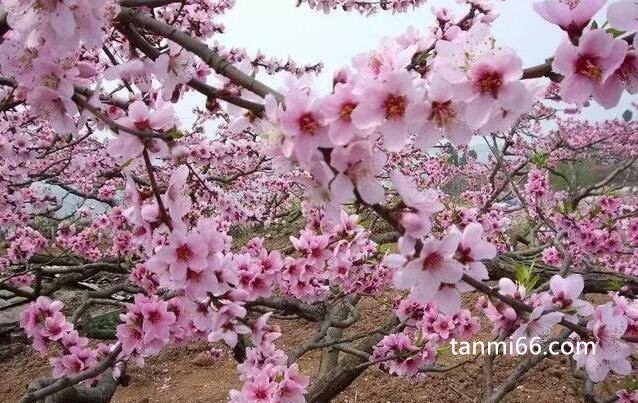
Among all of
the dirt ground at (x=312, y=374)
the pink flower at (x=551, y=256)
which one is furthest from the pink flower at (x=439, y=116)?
the pink flower at (x=551, y=256)

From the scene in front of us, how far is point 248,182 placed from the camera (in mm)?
11750

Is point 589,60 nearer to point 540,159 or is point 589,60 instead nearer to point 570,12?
point 570,12

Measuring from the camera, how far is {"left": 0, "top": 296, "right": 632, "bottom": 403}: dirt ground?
517 centimetres

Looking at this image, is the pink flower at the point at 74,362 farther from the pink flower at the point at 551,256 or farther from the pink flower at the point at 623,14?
the pink flower at the point at 551,256

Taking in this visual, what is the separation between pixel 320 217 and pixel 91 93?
1666 millimetres

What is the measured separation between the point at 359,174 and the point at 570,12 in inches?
23.0

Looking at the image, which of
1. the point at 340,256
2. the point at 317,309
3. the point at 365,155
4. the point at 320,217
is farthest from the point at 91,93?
the point at 317,309

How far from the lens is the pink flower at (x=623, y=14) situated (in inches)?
39.4

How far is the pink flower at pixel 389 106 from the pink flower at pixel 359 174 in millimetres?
62

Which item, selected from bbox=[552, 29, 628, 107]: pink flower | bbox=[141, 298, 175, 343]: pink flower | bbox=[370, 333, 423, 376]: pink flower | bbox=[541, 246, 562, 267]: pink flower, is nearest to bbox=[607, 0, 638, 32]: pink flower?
bbox=[552, 29, 628, 107]: pink flower

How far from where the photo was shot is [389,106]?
113 centimetres

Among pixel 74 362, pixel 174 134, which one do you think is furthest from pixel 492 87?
pixel 74 362

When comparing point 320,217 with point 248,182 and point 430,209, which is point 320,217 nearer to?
point 430,209

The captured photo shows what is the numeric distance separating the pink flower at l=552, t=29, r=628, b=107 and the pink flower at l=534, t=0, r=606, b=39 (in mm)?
51
